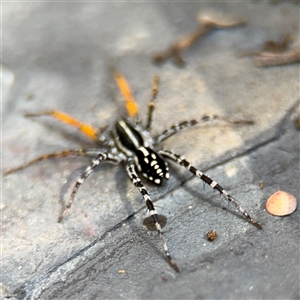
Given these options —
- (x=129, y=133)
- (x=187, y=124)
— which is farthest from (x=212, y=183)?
(x=129, y=133)

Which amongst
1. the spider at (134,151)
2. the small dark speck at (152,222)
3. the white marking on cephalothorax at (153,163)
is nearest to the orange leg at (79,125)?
the spider at (134,151)

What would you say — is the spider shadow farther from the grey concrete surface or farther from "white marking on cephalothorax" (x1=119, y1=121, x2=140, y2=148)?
"white marking on cephalothorax" (x1=119, y1=121, x2=140, y2=148)

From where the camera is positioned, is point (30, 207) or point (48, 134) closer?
point (30, 207)

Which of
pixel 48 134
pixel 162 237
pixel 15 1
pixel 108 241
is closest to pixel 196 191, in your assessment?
pixel 162 237

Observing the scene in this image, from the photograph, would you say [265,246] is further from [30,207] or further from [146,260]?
[30,207]

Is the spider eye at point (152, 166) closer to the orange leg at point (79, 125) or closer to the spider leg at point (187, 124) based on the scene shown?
the spider leg at point (187, 124)

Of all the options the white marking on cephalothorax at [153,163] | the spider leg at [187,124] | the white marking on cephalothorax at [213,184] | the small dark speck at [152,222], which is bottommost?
the small dark speck at [152,222]

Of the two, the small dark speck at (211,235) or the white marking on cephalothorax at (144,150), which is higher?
the white marking on cephalothorax at (144,150)
